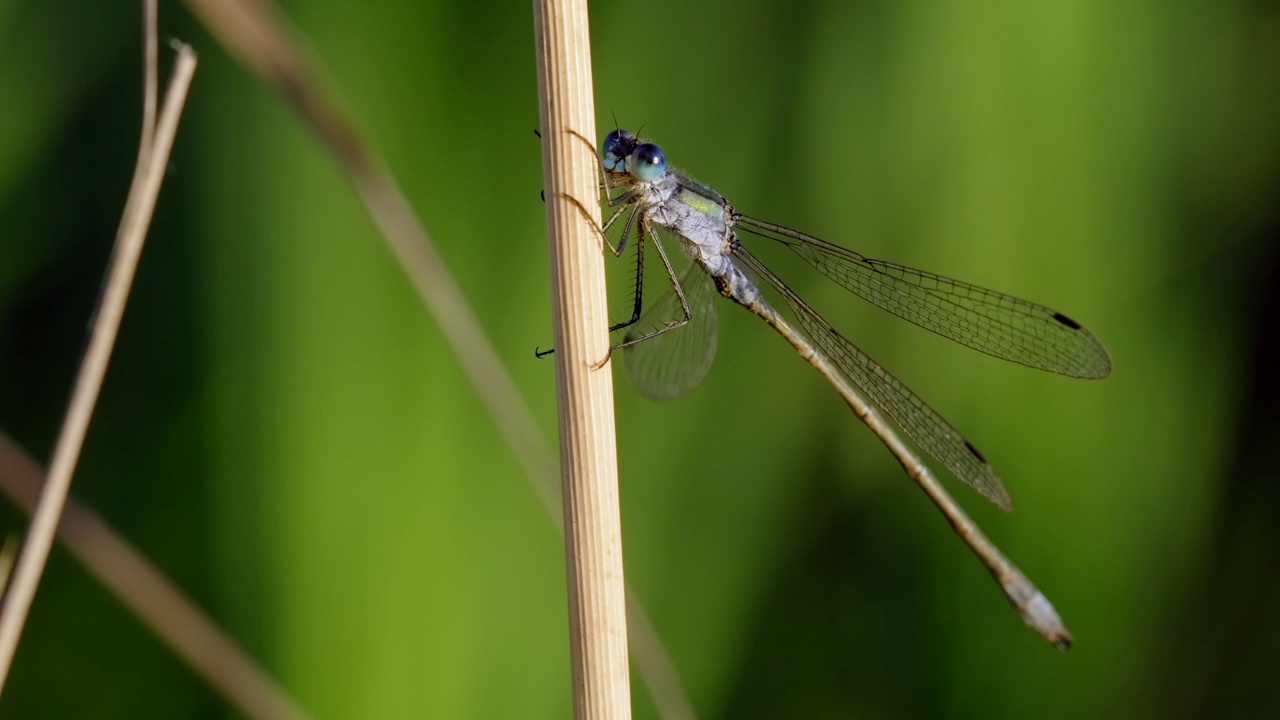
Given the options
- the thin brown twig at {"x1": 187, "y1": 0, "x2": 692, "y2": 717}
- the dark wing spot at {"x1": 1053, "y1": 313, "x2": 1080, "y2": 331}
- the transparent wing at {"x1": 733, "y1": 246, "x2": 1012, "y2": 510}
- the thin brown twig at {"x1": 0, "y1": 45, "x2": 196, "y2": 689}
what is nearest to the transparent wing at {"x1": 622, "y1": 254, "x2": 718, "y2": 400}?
the transparent wing at {"x1": 733, "y1": 246, "x2": 1012, "y2": 510}

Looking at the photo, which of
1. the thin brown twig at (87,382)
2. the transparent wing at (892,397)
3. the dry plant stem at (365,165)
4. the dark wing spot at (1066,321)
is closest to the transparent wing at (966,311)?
the dark wing spot at (1066,321)

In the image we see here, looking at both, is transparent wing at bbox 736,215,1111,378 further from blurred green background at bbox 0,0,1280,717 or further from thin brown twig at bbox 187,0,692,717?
thin brown twig at bbox 187,0,692,717

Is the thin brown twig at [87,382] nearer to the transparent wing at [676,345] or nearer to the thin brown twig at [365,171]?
the thin brown twig at [365,171]

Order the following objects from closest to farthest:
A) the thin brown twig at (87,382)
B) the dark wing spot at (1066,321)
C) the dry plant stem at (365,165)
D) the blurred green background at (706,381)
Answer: the thin brown twig at (87,382)
the dry plant stem at (365,165)
the blurred green background at (706,381)
the dark wing spot at (1066,321)

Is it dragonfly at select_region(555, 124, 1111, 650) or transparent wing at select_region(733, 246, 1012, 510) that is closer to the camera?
dragonfly at select_region(555, 124, 1111, 650)

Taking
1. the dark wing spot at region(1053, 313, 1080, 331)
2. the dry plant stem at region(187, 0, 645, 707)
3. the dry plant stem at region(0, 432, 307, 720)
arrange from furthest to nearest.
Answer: the dark wing spot at region(1053, 313, 1080, 331)
the dry plant stem at region(0, 432, 307, 720)
the dry plant stem at region(187, 0, 645, 707)
